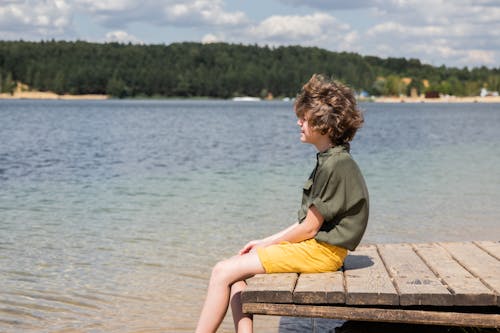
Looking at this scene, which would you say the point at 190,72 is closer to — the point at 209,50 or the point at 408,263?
the point at 209,50

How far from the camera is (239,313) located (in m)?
4.03

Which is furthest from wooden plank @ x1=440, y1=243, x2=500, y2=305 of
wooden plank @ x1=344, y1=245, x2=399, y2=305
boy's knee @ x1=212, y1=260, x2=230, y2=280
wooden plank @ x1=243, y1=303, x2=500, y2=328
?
boy's knee @ x1=212, y1=260, x2=230, y2=280

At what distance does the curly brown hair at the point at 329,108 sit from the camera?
4.07m

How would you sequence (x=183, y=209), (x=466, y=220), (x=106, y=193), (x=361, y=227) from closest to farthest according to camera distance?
1. (x=361, y=227)
2. (x=466, y=220)
3. (x=183, y=209)
4. (x=106, y=193)

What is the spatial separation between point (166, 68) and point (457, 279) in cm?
16439

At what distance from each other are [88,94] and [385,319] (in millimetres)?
170358

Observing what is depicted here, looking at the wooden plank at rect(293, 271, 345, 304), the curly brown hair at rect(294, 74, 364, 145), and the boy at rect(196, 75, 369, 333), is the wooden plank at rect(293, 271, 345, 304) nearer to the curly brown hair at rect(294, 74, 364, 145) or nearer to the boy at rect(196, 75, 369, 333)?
the boy at rect(196, 75, 369, 333)

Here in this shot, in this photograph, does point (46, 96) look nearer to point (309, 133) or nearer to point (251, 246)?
point (251, 246)

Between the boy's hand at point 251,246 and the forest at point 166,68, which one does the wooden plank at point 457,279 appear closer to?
the boy's hand at point 251,246

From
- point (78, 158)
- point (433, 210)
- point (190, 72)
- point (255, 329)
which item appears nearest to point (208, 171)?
point (78, 158)

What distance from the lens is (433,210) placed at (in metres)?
12.0

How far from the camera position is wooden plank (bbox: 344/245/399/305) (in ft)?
12.5

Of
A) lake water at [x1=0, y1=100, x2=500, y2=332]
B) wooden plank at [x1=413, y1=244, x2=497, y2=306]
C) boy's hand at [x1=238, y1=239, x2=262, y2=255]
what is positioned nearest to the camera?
wooden plank at [x1=413, y1=244, x2=497, y2=306]

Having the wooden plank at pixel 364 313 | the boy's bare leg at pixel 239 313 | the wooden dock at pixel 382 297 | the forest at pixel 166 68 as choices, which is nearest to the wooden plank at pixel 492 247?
the wooden dock at pixel 382 297
